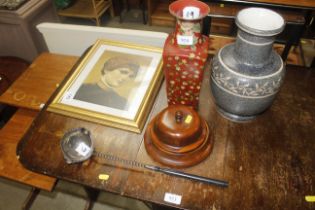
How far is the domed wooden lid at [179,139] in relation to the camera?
77 cm

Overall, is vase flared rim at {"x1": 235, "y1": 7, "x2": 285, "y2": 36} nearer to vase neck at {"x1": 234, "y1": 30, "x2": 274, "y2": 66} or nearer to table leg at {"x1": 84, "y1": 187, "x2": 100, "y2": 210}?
vase neck at {"x1": 234, "y1": 30, "x2": 274, "y2": 66}

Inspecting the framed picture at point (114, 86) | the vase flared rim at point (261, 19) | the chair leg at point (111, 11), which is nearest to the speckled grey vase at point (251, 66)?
the vase flared rim at point (261, 19)

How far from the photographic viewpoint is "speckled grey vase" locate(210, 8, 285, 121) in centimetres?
75

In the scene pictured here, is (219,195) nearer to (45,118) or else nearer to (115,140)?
(115,140)

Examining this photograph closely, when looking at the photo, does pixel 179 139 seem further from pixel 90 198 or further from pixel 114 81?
pixel 90 198

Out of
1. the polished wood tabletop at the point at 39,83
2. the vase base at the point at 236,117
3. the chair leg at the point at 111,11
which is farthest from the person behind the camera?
the chair leg at the point at 111,11

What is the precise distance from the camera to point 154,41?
128 cm

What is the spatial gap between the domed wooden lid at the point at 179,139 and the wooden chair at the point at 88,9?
2.13 metres

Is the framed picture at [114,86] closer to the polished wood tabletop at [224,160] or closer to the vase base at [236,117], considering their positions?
the polished wood tabletop at [224,160]

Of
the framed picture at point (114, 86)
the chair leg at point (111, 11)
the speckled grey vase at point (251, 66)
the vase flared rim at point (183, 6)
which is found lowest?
the chair leg at point (111, 11)

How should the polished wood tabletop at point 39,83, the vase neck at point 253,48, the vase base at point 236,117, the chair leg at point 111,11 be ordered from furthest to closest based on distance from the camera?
the chair leg at point 111,11 → the polished wood tabletop at point 39,83 → the vase base at point 236,117 → the vase neck at point 253,48

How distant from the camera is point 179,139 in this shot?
0.76 meters

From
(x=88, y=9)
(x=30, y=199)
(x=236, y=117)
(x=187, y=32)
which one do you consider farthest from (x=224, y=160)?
(x=88, y=9)

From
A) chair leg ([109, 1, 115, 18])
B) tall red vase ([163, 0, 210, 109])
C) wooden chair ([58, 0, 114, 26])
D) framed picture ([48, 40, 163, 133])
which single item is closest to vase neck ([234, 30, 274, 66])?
tall red vase ([163, 0, 210, 109])
